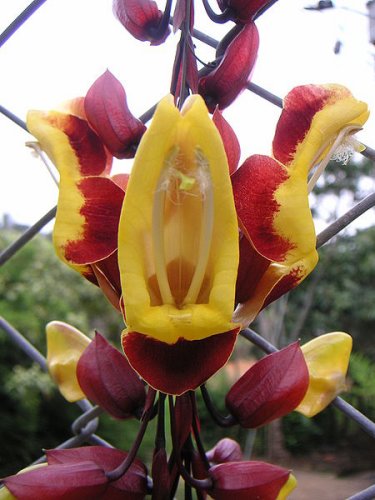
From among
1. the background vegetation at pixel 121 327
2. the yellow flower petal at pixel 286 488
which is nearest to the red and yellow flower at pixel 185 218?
the yellow flower petal at pixel 286 488

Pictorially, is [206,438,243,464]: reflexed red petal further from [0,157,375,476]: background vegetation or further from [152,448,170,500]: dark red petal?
[0,157,375,476]: background vegetation

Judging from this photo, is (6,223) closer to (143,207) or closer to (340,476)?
(340,476)

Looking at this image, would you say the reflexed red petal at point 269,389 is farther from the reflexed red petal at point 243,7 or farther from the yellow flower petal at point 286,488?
the reflexed red petal at point 243,7

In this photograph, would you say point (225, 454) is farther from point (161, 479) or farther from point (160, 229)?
point (160, 229)

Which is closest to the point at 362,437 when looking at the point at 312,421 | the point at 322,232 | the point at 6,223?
the point at 312,421

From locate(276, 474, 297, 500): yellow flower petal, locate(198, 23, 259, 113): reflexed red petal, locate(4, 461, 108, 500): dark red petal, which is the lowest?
locate(276, 474, 297, 500): yellow flower petal

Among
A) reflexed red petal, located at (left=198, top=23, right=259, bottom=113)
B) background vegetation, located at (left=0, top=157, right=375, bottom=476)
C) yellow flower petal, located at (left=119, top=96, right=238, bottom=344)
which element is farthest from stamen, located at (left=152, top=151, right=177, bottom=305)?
background vegetation, located at (left=0, top=157, right=375, bottom=476)
